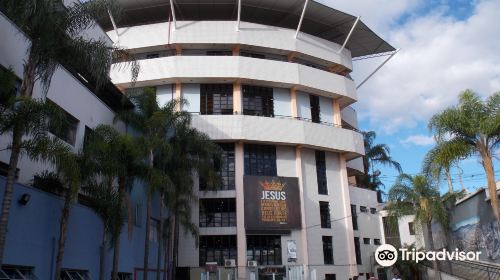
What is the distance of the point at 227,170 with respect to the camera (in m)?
38.8

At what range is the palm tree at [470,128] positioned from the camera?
→ 20438 millimetres

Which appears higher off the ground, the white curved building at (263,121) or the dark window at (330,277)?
the white curved building at (263,121)

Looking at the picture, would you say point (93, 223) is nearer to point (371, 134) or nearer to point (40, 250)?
point (40, 250)

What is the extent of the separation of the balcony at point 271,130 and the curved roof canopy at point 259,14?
1040 cm

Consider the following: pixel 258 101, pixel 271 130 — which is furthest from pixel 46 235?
pixel 258 101

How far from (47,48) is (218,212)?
25115 mm

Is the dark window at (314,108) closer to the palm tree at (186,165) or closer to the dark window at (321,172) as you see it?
the dark window at (321,172)

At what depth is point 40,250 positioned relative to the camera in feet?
58.5

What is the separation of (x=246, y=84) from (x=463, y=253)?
22.4 metres

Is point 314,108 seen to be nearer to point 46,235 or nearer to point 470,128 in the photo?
point 470,128

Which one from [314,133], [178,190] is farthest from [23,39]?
[314,133]

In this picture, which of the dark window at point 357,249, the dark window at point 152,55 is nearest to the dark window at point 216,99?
the dark window at point 152,55

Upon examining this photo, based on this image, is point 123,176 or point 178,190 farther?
point 178,190

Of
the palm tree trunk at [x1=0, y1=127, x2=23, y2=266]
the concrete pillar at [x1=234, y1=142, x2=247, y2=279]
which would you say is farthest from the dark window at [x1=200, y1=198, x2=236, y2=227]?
the palm tree trunk at [x1=0, y1=127, x2=23, y2=266]
